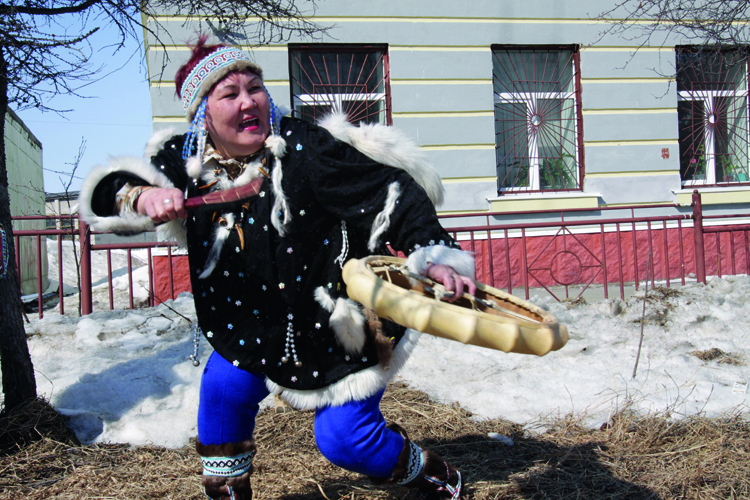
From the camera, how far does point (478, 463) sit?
252 centimetres

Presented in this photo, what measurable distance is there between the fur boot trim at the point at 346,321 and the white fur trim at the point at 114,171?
24.1 inches

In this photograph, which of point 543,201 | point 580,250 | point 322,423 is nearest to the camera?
point 322,423

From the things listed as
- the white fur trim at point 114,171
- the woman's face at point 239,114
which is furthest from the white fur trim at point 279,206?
the white fur trim at point 114,171

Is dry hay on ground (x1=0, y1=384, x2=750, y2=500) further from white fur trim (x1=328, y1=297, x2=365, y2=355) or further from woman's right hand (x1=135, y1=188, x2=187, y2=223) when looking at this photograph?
woman's right hand (x1=135, y1=188, x2=187, y2=223)

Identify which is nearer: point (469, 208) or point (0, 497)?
point (0, 497)

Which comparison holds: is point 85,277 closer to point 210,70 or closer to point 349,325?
point 210,70

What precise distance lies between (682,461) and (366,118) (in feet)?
17.2

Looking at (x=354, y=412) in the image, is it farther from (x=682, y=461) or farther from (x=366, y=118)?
(x=366, y=118)

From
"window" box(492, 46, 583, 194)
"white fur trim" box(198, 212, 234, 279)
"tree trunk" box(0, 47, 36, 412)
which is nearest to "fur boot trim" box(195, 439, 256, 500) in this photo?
"white fur trim" box(198, 212, 234, 279)

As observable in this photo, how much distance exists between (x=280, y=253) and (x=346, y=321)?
12.1 inches

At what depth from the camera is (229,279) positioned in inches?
71.3

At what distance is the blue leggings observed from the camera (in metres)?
1.78

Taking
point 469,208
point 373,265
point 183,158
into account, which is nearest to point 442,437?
point 373,265

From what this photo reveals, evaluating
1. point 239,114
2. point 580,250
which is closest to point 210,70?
point 239,114
